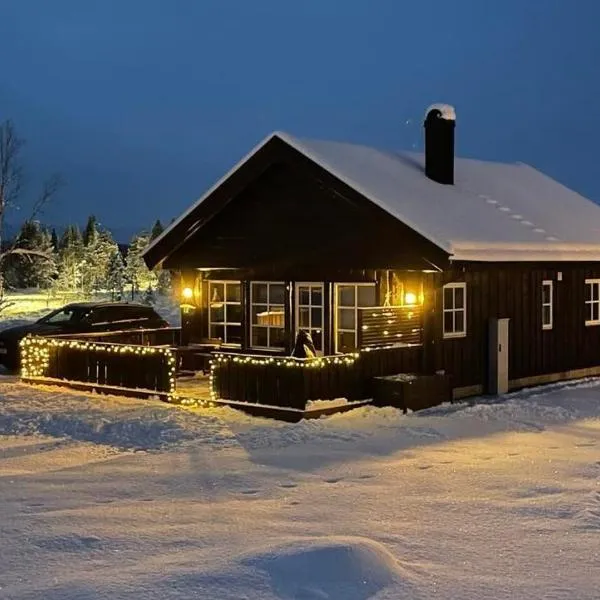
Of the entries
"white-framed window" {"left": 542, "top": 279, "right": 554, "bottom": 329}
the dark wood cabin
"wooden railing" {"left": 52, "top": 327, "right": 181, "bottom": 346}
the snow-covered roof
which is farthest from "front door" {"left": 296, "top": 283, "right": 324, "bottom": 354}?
"white-framed window" {"left": 542, "top": 279, "right": 554, "bottom": 329}

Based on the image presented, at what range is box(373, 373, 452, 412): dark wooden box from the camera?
15.2m

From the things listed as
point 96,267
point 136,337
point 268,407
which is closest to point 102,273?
point 96,267

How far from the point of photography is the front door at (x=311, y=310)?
60.5 ft

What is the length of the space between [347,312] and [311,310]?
874 mm

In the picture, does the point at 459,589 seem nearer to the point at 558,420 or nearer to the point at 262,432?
the point at 262,432

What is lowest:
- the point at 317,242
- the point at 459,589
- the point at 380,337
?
the point at 459,589

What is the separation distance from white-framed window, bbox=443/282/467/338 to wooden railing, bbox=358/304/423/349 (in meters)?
0.69

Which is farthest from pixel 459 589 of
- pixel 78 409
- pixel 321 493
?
pixel 78 409

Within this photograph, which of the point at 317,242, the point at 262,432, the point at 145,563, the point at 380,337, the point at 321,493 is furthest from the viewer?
the point at 317,242

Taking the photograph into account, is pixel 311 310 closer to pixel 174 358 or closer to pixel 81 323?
pixel 174 358

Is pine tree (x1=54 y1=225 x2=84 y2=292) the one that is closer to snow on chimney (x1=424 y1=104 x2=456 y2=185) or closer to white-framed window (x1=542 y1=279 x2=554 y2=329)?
snow on chimney (x1=424 y1=104 x2=456 y2=185)

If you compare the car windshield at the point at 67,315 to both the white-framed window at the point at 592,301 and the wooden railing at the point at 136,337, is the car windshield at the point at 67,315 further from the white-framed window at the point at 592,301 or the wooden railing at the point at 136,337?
the white-framed window at the point at 592,301

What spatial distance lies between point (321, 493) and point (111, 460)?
10.2ft

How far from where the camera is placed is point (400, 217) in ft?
53.2
